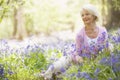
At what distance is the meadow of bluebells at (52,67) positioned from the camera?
14.7 ft

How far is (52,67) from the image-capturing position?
568 cm

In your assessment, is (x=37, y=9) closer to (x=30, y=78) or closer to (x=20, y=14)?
(x=20, y=14)

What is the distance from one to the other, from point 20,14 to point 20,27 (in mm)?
790

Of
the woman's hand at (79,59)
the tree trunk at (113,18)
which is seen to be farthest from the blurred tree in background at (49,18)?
the woman's hand at (79,59)

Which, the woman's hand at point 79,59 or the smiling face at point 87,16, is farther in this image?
the smiling face at point 87,16

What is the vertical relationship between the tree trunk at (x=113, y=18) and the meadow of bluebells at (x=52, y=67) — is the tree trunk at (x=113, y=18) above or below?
above

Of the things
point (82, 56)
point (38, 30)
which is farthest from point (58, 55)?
point (38, 30)

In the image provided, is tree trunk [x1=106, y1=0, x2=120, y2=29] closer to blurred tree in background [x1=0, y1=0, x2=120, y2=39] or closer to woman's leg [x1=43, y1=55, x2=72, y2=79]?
woman's leg [x1=43, y1=55, x2=72, y2=79]

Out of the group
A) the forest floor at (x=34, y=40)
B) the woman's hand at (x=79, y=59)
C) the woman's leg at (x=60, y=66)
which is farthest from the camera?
the forest floor at (x=34, y=40)

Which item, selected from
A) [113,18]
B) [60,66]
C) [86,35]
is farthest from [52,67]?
[113,18]

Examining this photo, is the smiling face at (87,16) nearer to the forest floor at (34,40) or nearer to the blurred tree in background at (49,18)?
the forest floor at (34,40)

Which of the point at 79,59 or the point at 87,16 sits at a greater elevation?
the point at 87,16

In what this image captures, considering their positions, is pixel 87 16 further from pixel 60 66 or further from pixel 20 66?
pixel 20 66

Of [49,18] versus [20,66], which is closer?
[20,66]
